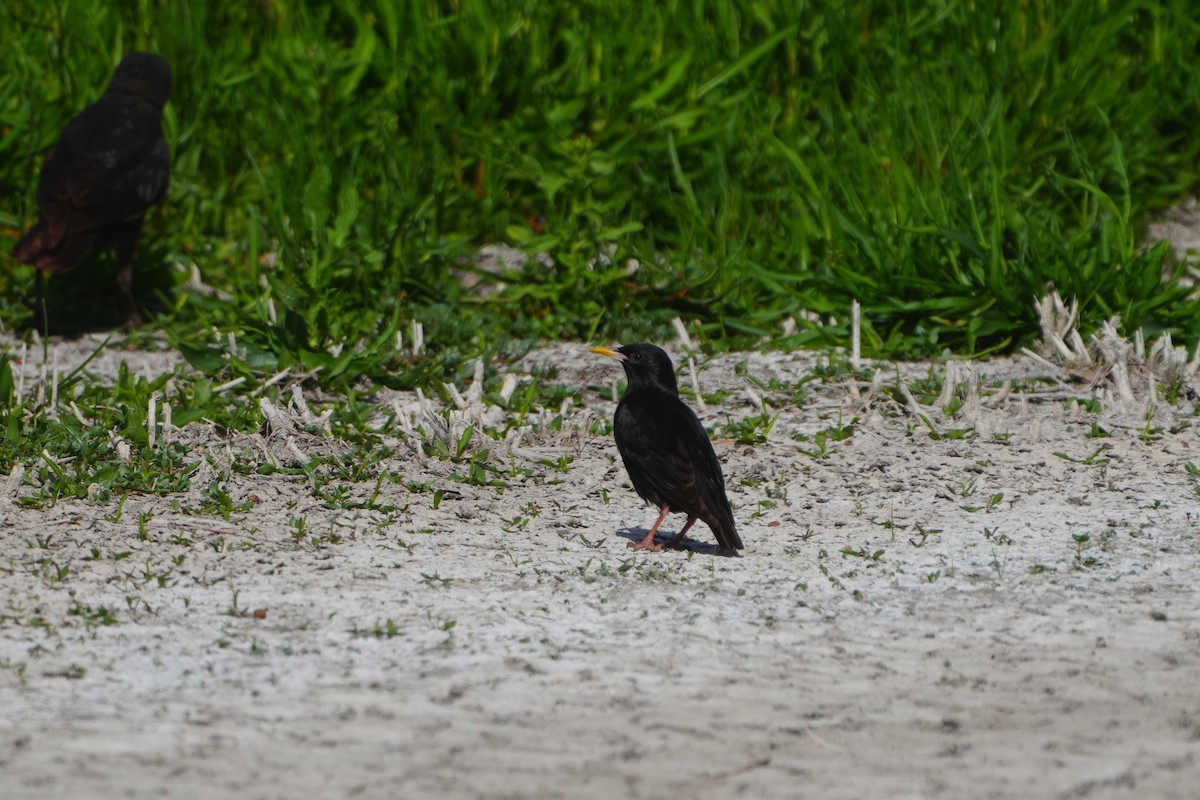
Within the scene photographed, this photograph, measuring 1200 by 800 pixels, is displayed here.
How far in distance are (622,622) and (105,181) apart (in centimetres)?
448

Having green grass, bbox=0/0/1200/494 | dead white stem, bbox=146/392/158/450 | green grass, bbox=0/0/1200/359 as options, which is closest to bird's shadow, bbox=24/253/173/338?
green grass, bbox=0/0/1200/494

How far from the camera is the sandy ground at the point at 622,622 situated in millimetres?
3094

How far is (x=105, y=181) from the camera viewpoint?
287 inches

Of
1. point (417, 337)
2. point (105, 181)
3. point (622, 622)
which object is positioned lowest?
point (622, 622)

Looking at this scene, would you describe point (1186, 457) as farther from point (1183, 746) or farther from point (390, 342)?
point (390, 342)

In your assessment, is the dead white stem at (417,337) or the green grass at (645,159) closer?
the dead white stem at (417,337)

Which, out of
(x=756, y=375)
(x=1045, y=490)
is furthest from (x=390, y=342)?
(x=1045, y=490)

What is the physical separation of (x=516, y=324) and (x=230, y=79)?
8.23 ft

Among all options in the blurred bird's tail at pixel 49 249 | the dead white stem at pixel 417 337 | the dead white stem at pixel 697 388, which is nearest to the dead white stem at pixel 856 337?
the dead white stem at pixel 697 388

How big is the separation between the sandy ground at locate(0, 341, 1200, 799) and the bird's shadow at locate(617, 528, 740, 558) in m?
0.03

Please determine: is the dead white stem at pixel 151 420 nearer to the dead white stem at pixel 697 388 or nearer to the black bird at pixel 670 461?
the black bird at pixel 670 461

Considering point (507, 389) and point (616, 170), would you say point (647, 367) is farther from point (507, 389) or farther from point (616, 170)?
point (616, 170)

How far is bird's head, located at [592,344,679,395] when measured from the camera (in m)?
5.20

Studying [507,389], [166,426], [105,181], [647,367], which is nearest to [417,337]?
[507,389]
